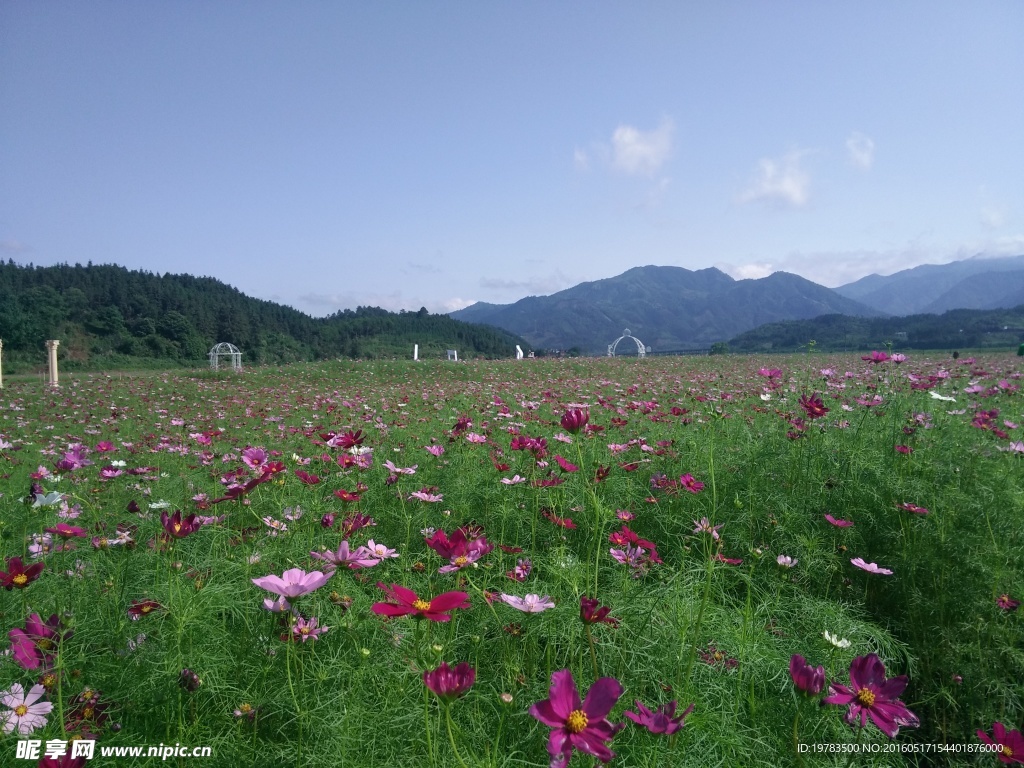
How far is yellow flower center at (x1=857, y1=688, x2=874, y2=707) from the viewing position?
89 cm

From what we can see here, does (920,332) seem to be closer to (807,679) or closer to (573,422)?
(573,422)

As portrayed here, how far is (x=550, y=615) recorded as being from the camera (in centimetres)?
141

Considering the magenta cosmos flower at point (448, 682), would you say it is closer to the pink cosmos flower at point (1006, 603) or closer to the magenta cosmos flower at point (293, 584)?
the magenta cosmos flower at point (293, 584)

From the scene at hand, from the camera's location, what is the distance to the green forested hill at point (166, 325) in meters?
41.3

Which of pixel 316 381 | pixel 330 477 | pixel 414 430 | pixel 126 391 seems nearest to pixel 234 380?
pixel 316 381

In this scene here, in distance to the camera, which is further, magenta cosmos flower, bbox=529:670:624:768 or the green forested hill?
the green forested hill

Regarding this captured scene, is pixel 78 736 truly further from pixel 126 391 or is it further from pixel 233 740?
pixel 126 391

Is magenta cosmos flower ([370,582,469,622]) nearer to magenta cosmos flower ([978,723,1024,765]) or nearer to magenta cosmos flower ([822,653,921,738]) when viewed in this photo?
magenta cosmos flower ([822,653,921,738])

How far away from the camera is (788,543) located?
7.09 feet

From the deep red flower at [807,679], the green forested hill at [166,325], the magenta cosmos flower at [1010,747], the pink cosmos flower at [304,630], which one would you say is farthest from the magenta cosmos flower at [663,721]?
the green forested hill at [166,325]

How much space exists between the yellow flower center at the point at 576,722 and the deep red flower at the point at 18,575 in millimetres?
1250

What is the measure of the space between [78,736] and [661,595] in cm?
135

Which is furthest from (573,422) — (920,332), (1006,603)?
(920,332)

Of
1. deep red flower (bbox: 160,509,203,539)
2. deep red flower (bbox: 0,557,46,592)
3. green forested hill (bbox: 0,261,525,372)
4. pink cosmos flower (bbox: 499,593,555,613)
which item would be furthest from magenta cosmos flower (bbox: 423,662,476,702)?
green forested hill (bbox: 0,261,525,372)
